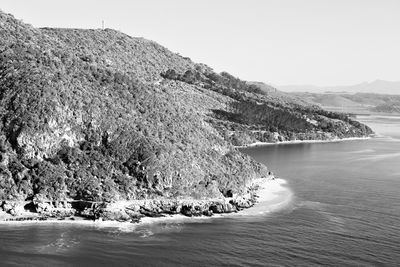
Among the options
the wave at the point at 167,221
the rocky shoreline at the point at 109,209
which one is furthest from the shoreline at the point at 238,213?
the rocky shoreline at the point at 109,209

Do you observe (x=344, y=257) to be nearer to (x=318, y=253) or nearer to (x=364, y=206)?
(x=318, y=253)

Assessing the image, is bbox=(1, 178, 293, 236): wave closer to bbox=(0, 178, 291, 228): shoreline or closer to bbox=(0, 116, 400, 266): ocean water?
bbox=(0, 178, 291, 228): shoreline

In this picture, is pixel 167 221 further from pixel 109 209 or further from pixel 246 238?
pixel 246 238

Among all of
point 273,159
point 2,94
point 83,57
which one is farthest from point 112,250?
point 273,159

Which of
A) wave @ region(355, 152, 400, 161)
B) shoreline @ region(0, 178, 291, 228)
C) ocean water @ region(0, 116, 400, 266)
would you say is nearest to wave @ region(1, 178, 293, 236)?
shoreline @ region(0, 178, 291, 228)

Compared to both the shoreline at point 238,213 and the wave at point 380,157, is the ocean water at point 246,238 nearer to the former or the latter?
the shoreline at point 238,213

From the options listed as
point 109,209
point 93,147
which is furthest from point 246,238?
point 93,147
